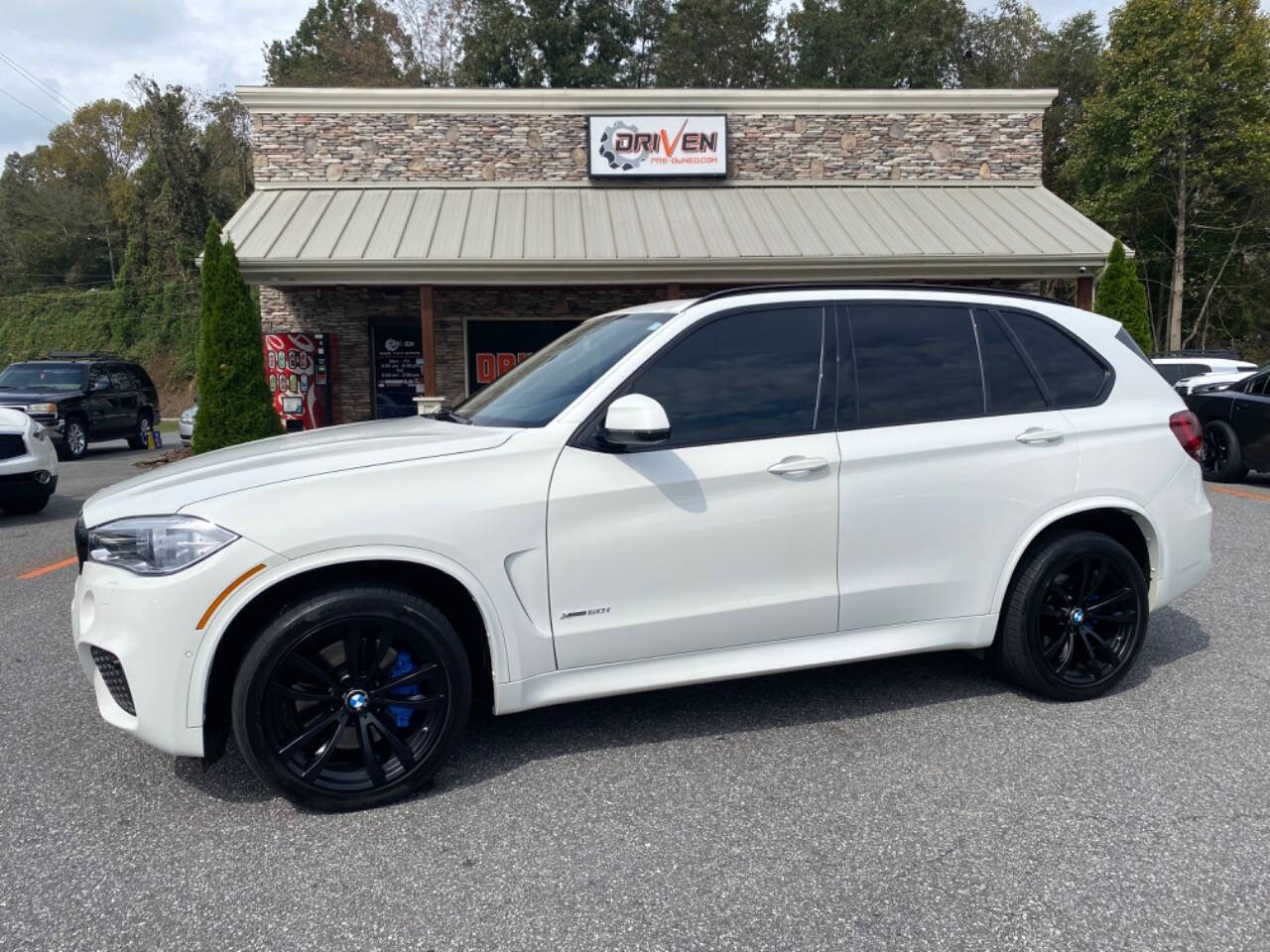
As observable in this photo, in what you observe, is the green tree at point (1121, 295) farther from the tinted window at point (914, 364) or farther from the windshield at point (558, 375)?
the windshield at point (558, 375)

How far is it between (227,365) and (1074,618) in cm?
1080

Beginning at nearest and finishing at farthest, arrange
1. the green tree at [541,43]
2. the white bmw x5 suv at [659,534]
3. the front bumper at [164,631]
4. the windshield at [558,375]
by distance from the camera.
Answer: the front bumper at [164,631] → the white bmw x5 suv at [659,534] → the windshield at [558,375] → the green tree at [541,43]

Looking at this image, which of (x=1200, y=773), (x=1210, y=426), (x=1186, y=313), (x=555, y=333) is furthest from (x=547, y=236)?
(x=1186, y=313)

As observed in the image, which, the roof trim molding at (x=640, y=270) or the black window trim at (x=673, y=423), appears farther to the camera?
the roof trim molding at (x=640, y=270)

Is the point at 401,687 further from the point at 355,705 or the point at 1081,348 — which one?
the point at 1081,348

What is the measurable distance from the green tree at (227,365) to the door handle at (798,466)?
9809 millimetres

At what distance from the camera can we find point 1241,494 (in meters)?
10.2

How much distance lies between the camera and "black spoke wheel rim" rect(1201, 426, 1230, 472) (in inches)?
438

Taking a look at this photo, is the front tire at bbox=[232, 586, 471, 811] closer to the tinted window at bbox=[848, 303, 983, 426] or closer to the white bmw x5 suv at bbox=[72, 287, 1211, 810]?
the white bmw x5 suv at bbox=[72, 287, 1211, 810]

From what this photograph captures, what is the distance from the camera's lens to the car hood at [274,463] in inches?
120

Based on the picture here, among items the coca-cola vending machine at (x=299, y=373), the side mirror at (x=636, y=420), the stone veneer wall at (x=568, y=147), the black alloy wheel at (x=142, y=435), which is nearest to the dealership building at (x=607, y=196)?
the stone veneer wall at (x=568, y=147)

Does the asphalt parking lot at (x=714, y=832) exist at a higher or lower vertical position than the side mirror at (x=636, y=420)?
lower

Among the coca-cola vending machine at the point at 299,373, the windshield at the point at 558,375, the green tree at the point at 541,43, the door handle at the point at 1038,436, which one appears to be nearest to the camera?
the windshield at the point at 558,375

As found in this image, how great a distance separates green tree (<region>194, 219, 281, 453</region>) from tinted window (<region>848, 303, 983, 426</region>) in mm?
9799
